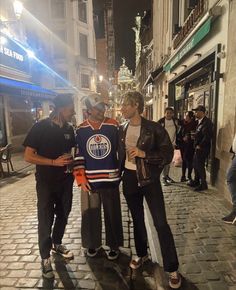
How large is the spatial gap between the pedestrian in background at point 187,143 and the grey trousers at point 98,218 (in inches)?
150

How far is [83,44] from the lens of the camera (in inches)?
1332

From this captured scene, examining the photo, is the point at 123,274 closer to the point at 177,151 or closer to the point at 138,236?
the point at 138,236

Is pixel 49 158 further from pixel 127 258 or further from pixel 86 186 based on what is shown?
pixel 127 258

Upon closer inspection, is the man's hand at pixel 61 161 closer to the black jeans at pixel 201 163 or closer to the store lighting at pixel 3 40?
the black jeans at pixel 201 163

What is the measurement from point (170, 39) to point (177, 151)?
24.0 ft

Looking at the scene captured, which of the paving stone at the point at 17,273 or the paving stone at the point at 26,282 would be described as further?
the paving stone at the point at 17,273

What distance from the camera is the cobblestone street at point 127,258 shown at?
2914mm

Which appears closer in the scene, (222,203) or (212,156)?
(222,203)

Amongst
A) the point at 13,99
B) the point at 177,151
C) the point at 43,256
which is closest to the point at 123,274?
the point at 43,256

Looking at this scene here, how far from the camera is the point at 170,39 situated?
42.3 ft

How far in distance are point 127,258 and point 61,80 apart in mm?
30211

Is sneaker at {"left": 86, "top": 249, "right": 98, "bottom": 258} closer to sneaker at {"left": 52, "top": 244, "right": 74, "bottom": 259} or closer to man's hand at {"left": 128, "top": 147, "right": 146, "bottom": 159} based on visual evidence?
sneaker at {"left": 52, "top": 244, "right": 74, "bottom": 259}

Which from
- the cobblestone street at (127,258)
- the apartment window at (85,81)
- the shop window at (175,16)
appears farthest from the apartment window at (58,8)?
the cobblestone street at (127,258)

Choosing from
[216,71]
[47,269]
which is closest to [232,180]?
[216,71]
